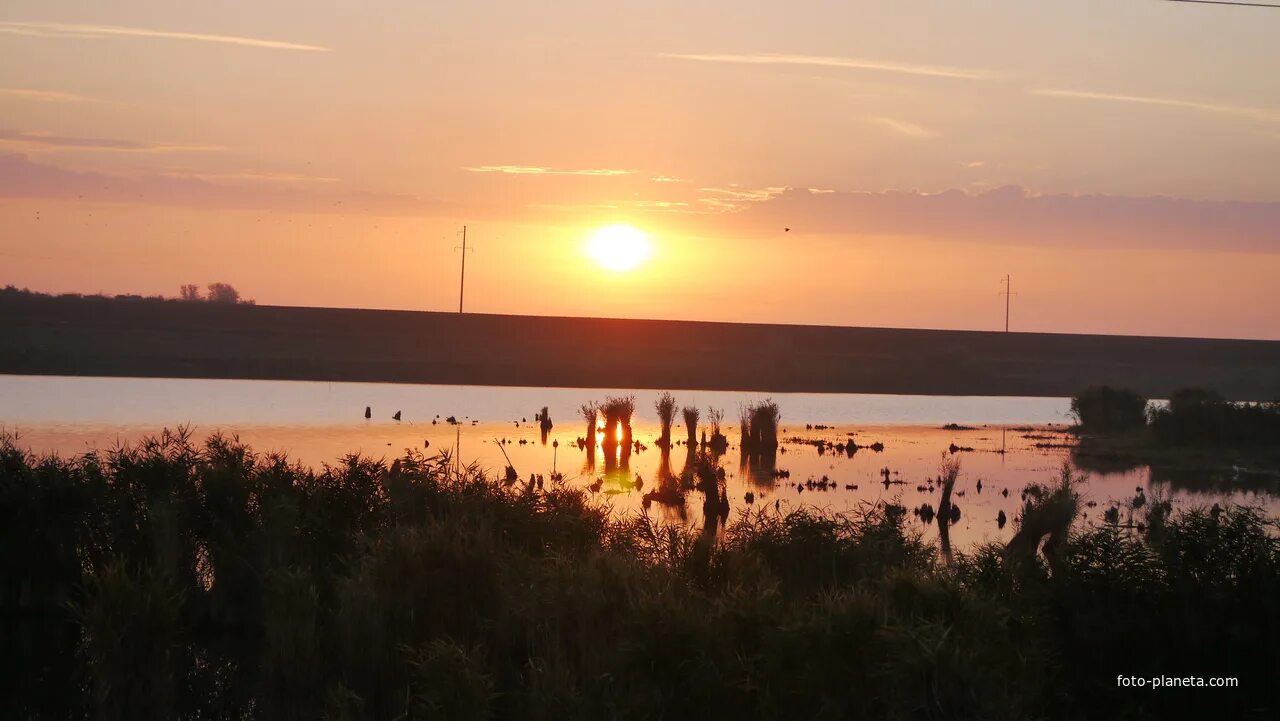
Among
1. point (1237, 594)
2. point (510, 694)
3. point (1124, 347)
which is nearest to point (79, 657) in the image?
point (510, 694)

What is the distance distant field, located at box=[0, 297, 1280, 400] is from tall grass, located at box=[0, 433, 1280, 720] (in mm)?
65943

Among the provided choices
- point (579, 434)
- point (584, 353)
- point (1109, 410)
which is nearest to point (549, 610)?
point (579, 434)

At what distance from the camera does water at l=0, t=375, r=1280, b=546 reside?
31.9 m

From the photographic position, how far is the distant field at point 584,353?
85.9 metres

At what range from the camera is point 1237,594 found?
15.6 meters

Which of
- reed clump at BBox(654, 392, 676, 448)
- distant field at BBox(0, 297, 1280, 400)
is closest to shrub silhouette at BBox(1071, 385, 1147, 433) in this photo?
reed clump at BBox(654, 392, 676, 448)

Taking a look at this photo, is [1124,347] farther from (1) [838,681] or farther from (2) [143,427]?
(1) [838,681]

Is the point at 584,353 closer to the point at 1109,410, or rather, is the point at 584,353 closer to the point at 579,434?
the point at 1109,410

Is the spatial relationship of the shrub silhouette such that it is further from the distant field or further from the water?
the distant field

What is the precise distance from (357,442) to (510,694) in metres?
27.9

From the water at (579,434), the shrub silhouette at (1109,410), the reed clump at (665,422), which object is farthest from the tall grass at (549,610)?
the shrub silhouette at (1109,410)

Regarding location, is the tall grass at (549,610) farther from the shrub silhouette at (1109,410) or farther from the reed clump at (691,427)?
the shrub silhouette at (1109,410)

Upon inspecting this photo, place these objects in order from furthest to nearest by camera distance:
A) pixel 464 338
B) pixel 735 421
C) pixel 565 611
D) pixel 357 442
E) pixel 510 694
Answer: pixel 464 338, pixel 735 421, pixel 357 442, pixel 565 611, pixel 510 694

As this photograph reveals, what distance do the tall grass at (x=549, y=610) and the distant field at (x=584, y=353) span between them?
65943 mm
